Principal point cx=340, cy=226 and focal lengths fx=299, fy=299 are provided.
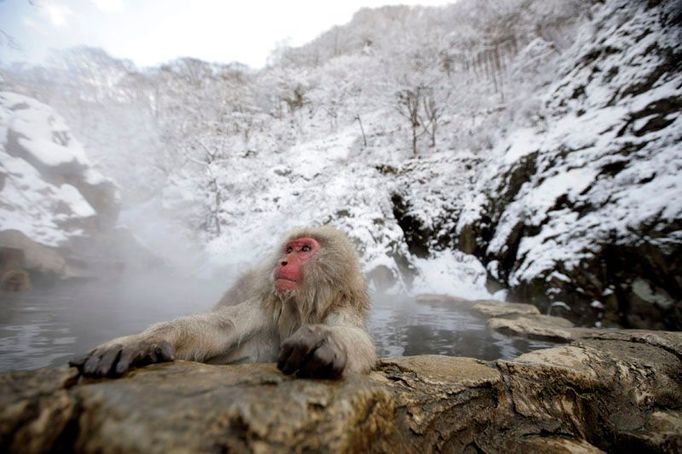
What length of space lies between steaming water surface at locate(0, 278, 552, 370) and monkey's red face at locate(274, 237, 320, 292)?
5.26ft

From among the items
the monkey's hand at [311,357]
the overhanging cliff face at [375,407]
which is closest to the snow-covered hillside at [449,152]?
the overhanging cliff face at [375,407]

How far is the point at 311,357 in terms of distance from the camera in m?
1.04

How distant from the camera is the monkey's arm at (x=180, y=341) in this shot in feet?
3.39

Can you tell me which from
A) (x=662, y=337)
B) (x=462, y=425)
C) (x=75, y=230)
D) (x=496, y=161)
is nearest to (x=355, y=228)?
(x=496, y=161)

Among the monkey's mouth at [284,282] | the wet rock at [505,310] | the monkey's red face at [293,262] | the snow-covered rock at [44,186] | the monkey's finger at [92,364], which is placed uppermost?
the snow-covered rock at [44,186]

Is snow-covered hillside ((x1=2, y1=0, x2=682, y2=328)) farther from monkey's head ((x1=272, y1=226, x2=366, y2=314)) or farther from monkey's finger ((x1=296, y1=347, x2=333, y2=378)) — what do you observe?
monkey's finger ((x1=296, y1=347, x2=333, y2=378))

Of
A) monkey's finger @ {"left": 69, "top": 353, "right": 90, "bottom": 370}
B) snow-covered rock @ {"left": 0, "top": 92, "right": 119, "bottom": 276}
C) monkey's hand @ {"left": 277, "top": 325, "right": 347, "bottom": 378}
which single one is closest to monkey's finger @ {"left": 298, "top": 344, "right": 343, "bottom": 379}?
monkey's hand @ {"left": 277, "top": 325, "right": 347, "bottom": 378}

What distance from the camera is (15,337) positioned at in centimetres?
282

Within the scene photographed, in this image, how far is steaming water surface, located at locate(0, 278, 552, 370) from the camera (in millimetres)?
2644

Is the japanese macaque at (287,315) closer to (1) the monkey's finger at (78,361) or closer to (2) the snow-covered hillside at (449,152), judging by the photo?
(1) the monkey's finger at (78,361)

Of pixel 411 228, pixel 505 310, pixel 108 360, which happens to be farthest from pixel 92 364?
pixel 411 228

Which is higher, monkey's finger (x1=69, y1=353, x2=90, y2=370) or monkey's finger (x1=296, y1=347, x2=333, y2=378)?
monkey's finger (x1=69, y1=353, x2=90, y2=370)

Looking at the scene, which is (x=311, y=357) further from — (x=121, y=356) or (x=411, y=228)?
(x=411, y=228)

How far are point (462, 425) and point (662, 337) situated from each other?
2210 mm
